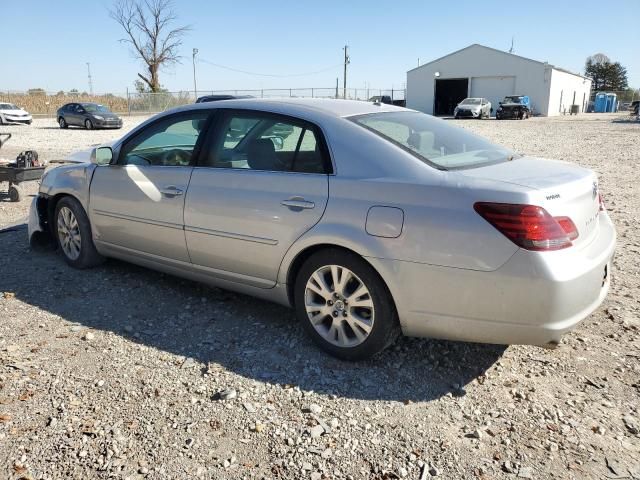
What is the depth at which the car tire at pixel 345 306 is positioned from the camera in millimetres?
3133

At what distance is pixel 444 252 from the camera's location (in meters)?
2.84

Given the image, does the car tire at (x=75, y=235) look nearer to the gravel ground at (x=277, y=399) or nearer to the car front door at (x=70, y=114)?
the gravel ground at (x=277, y=399)

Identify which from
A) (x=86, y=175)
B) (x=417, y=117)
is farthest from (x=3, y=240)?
(x=417, y=117)

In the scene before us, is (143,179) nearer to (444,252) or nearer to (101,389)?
(101,389)

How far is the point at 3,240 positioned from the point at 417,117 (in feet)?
16.2

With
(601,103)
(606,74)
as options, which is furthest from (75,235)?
(606,74)

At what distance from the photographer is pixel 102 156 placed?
4.51m

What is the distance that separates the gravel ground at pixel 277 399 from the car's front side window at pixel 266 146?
1194 mm

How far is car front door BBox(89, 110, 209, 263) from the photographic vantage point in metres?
4.05

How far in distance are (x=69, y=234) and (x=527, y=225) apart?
418 centimetres

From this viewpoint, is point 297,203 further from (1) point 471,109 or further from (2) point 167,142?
Result: (1) point 471,109

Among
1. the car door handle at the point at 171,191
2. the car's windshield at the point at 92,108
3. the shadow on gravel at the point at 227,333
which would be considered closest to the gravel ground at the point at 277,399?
the shadow on gravel at the point at 227,333

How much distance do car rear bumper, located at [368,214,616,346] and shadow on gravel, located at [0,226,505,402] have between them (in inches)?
14.5

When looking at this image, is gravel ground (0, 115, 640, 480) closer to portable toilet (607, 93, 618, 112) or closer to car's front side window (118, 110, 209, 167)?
car's front side window (118, 110, 209, 167)
